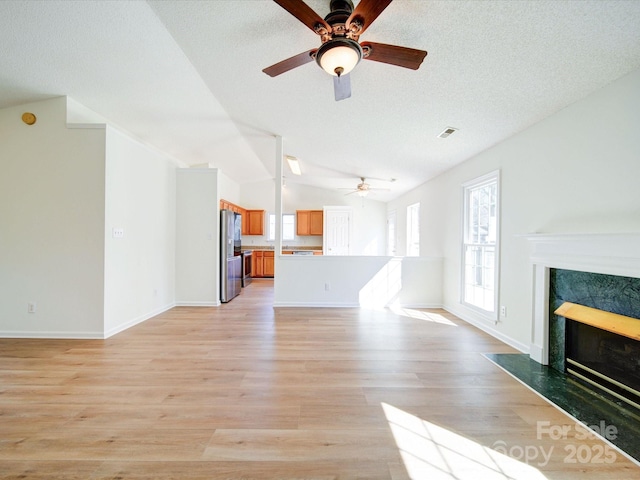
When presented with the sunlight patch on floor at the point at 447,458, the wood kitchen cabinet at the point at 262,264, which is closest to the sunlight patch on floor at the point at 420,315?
the sunlight patch on floor at the point at 447,458

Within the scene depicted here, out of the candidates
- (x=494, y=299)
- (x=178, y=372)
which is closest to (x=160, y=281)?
(x=178, y=372)

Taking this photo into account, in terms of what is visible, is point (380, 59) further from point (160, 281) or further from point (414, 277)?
point (160, 281)

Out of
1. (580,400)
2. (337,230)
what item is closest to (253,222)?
(337,230)

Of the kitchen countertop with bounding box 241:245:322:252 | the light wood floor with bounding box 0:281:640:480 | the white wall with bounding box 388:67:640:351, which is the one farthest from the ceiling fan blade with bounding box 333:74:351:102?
the kitchen countertop with bounding box 241:245:322:252

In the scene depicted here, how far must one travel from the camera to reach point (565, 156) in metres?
2.34

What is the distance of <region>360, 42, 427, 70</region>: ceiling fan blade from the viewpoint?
170 cm

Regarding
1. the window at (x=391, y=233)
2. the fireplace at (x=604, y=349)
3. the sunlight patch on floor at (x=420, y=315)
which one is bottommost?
Result: the sunlight patch on floor at (x=420, y=315)

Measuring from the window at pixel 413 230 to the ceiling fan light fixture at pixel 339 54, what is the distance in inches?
182

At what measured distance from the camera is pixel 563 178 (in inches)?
92.7

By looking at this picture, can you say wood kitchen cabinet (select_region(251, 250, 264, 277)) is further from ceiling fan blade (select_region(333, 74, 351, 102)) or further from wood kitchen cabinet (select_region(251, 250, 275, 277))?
ceiling fan blade (select_region(333, 74, 351, 102))

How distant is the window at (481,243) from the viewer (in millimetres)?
3350

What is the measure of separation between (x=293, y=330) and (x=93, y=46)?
363 cm

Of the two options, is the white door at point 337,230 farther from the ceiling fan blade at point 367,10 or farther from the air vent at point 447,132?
the ceiling fan blade at point 367,10

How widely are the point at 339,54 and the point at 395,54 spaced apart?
15.2 inches
